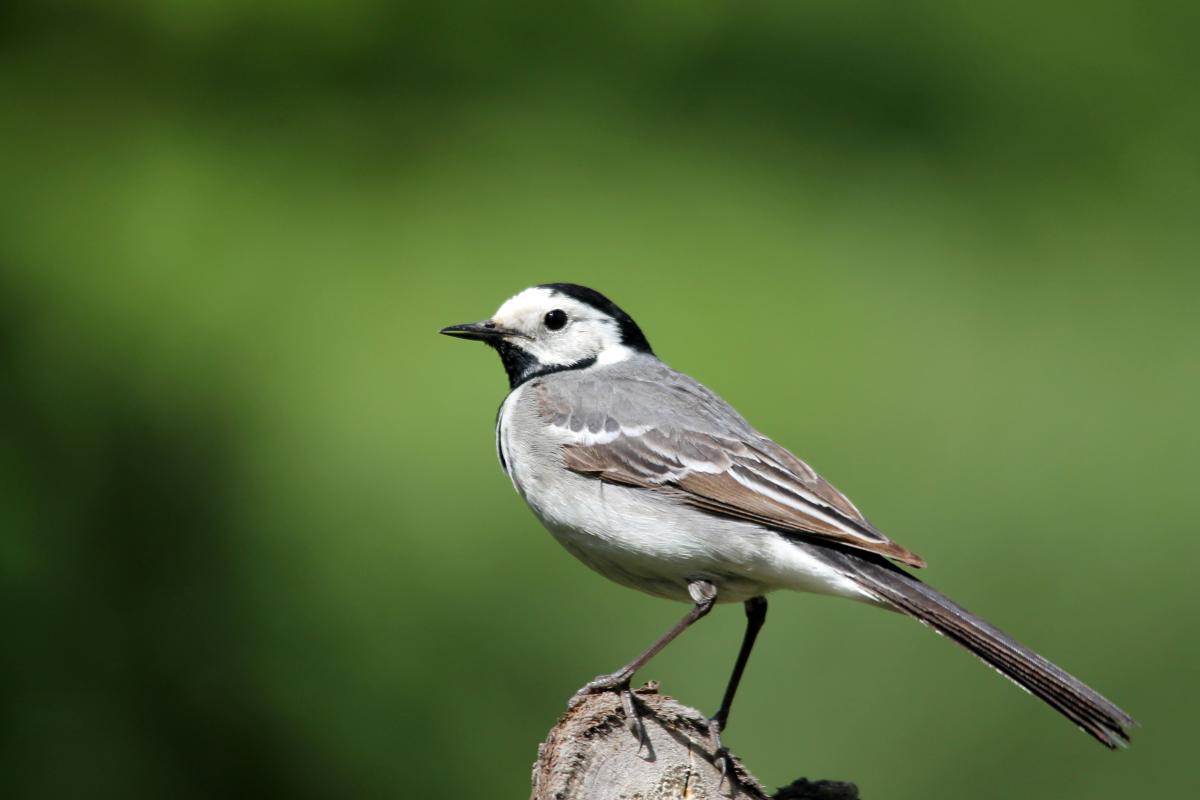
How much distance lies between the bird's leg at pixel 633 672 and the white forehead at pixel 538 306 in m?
0.89

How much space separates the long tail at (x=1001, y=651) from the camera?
7.80 feet

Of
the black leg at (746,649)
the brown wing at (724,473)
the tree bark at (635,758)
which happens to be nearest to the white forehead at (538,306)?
the brown wing at (724,473)

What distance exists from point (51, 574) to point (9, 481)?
34cm

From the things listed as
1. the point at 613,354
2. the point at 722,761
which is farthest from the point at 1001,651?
the point at 613,354

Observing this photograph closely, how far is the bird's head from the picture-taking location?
3521 mm

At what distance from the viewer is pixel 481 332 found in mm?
3502

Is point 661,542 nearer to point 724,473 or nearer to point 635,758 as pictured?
point 724,473

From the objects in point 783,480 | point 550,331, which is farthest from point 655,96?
point 783,480

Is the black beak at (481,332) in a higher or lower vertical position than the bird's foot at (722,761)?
higher

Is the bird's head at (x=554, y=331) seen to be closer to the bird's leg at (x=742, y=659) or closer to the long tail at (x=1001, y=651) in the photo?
the bird's leg at (x=742, y=659)

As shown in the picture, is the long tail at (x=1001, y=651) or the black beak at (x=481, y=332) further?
the black beak at (x=481, y=332)

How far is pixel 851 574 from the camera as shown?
9.03 feet

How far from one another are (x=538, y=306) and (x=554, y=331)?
81 millimetres

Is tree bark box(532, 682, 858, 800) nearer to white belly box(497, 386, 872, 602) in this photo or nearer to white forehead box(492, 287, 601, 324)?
white belly box(497, 386, 872, 602)
